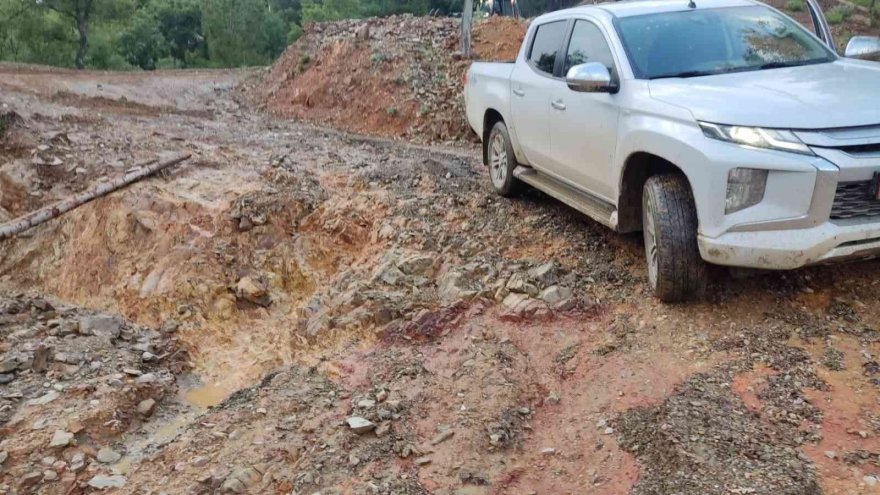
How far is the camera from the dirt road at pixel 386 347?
3912mm

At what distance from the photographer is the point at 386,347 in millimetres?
5535

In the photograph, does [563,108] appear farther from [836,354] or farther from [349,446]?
[349,446]

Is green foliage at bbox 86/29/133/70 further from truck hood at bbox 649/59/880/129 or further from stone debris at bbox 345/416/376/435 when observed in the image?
truck hood at bbox 649/59/880/129

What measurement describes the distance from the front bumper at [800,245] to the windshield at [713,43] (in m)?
1.36

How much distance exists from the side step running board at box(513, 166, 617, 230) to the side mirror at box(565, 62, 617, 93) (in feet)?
2.79

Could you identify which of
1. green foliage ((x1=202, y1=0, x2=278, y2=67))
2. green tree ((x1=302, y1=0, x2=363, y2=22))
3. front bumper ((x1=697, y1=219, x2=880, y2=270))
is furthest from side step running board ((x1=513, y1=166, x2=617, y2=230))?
green tree ((x1=302, y1=0, x2=363, y2=22))

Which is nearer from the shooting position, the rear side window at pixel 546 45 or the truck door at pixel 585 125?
the truck door at pixel 585 125

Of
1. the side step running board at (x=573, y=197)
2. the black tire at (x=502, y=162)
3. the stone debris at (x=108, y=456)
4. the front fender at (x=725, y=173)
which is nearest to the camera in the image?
the front fender at (x=725, y=173)

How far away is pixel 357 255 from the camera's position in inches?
294

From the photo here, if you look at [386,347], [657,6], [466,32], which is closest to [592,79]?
[657,6]

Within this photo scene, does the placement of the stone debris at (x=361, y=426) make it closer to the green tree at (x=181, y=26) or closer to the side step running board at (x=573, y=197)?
the side step running board at (x=573, y=197)

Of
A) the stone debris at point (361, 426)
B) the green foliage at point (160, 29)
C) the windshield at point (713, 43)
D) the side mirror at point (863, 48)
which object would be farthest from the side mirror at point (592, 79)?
the green foliage at point (160, 29)

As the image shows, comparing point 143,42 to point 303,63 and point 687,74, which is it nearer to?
point 303,63

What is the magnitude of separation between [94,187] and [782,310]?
7370 mm
